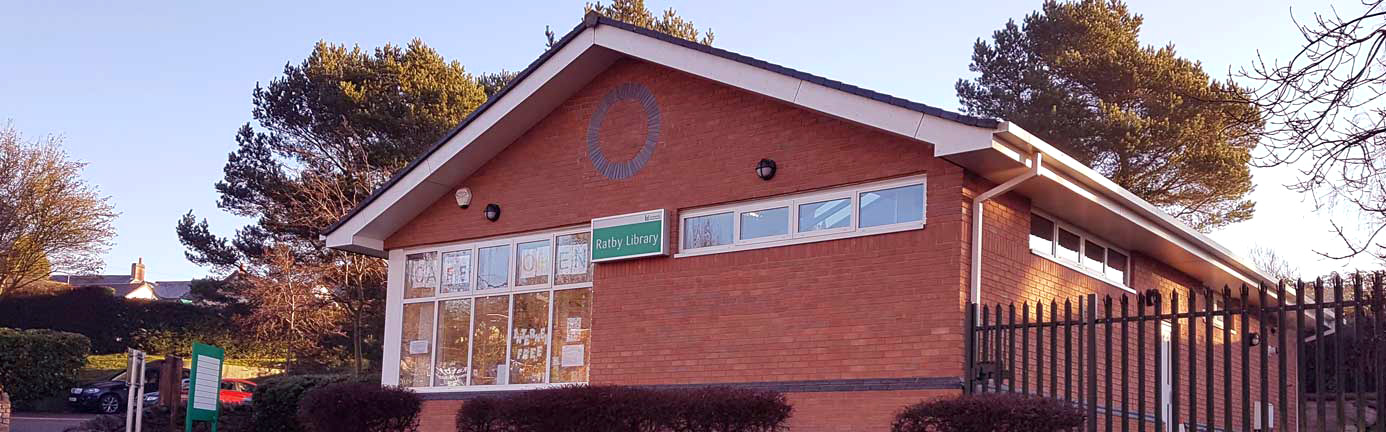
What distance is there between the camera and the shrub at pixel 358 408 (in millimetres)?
14789

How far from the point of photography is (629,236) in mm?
15148

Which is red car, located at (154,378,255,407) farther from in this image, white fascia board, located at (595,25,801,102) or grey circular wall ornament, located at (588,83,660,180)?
white fascia board, located at (595,25,801,102)

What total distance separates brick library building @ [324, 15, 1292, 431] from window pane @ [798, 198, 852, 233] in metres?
0.03

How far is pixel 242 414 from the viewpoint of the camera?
783 inches

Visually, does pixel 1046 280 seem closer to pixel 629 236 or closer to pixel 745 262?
pixel 745 262

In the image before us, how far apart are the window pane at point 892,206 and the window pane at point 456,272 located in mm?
5855

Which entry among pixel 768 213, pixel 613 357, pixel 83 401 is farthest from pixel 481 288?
pixel 83 401

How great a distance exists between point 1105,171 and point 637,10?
Result: 13.6 m

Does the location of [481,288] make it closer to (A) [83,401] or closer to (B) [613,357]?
(B) [613,357]

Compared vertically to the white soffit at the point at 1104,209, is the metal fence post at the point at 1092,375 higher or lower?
lower

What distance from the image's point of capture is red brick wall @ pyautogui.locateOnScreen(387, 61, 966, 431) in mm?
12727

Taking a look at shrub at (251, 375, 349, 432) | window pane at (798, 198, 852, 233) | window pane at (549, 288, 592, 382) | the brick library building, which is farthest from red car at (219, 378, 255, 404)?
window pane at (798, 198, 852, 233)

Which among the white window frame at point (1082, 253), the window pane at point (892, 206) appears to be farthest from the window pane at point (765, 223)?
the white window frame at point (1082, 253)

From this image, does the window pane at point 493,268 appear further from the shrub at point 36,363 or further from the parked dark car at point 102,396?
the shrub at point 36,363
